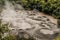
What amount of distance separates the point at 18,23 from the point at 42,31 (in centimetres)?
127

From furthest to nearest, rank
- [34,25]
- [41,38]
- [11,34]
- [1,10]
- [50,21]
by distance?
1. [1,10]
2. [50,21]
3. [34,25]
4. [41,38]
5. [11,34]

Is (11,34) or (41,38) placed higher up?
(11,34)

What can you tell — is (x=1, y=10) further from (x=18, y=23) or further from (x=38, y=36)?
(x=38, y=36)

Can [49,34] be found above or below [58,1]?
below

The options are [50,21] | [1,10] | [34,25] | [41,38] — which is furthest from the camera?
[1,10]

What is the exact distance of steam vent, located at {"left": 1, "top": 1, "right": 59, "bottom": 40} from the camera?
8.74 meters

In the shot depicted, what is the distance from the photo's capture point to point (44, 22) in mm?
10016

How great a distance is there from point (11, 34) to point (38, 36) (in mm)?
1344

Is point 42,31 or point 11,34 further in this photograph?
point 42,31

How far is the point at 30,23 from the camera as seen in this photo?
9.88 metres

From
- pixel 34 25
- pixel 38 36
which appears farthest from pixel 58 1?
pixel 38 36

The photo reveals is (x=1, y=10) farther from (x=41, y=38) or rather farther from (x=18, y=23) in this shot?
(x=41, y=38)

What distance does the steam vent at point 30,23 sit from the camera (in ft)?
28.7

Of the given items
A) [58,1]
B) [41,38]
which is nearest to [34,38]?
[41,38]
